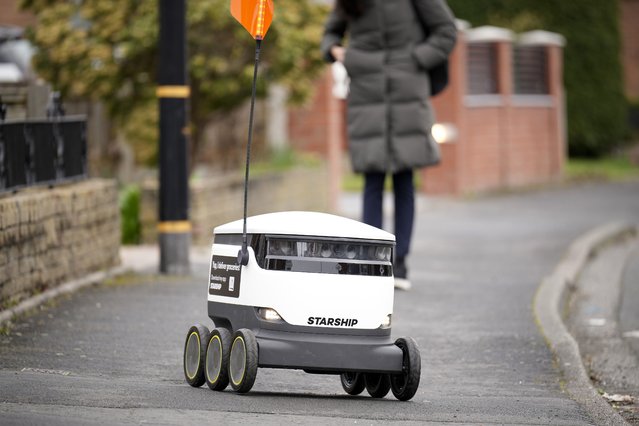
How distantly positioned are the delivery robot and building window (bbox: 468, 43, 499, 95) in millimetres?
17891

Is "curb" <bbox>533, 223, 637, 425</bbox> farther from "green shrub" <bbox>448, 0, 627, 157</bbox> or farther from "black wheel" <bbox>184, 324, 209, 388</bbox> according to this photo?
"green shrub" <bbox>448, 0, 627, 157</bbox>

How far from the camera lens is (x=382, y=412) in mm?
5543

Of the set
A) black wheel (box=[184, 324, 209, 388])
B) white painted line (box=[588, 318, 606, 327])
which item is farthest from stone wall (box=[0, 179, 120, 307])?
white painted line (box=[588, 318, 606, 327])

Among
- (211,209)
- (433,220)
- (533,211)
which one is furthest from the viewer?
(533,211)

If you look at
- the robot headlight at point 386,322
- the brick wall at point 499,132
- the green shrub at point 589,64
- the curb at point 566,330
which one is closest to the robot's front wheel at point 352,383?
the robot headlight at point 386,322

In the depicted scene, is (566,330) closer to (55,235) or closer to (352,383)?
(352,383)

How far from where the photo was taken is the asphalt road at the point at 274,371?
5328 millimetres

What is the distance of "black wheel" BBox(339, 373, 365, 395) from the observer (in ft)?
19.8

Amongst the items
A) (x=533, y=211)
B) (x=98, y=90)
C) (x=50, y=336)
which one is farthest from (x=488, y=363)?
(x=533, y=211)

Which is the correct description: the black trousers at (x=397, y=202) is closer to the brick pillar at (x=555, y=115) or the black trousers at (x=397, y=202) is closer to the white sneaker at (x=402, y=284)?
the white sneaker at (x=402, y=284)

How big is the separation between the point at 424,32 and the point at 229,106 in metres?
6.45

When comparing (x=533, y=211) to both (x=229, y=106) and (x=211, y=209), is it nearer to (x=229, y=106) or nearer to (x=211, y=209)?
(x=229, y=106)

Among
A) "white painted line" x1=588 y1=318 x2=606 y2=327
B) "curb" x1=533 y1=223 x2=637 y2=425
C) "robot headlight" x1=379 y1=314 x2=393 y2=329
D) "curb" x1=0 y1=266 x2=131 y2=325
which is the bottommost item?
"white painted line" x1=588 y1=318 x2=606 y2=327

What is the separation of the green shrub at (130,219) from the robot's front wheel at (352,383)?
24.8 feet
